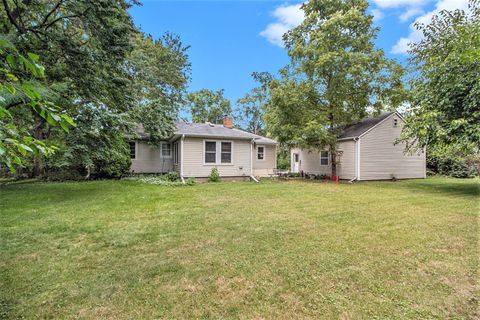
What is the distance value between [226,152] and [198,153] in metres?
1.66

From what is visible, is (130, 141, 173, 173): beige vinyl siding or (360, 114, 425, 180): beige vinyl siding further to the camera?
(130, 141, 173, 173): beige vinyl siding

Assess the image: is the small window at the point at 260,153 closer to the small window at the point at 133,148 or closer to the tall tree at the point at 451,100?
the small window at the point at 133,148

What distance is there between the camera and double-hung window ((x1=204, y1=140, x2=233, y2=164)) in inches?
547

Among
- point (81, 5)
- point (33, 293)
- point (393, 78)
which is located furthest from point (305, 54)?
point (33, 293)

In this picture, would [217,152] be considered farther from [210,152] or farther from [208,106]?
[208,106]

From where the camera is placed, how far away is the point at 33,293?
2.61 metres

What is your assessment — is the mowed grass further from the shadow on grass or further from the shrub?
the shrub

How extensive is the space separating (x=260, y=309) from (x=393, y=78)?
15071 millimetres

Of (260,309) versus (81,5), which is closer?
(260,309)

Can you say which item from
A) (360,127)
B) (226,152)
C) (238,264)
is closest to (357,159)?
(360,127)

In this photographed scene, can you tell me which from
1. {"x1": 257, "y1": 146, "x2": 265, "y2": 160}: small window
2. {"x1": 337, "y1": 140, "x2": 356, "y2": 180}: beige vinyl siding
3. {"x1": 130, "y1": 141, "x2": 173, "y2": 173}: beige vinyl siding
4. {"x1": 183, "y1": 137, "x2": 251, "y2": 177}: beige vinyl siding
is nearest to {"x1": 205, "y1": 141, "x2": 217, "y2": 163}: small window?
{"x1": 183, "y1": 137, "x2": 251, "y2": 177}: beige vinyl siding

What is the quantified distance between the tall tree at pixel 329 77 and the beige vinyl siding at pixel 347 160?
0.55 metres

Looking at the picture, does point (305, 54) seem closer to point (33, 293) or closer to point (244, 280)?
point (244, 280)

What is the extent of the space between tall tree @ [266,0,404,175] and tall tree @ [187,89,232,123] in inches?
738
